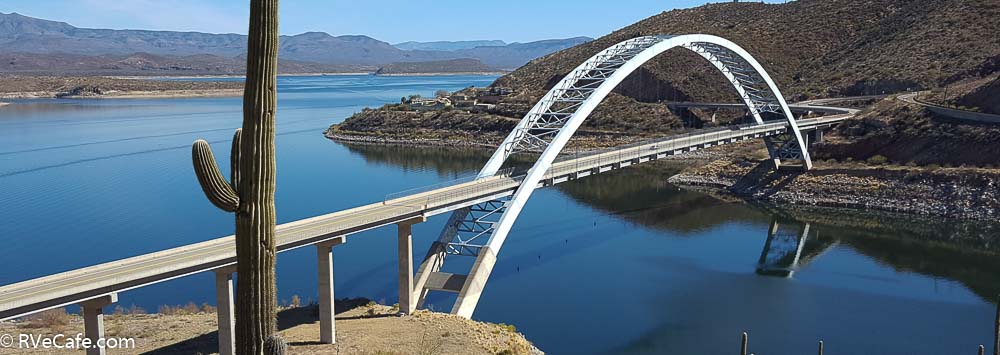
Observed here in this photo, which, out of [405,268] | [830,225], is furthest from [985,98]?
[405,268]

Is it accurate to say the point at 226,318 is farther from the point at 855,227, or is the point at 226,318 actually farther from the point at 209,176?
the point at 855,227

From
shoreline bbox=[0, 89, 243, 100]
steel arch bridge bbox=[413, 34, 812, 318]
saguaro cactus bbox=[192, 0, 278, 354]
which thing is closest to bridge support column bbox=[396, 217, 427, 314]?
steel arch bridge bbox=[413, 34, 812, 318]

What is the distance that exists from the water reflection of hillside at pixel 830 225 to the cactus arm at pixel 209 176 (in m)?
27.1

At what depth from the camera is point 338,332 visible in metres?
18.8

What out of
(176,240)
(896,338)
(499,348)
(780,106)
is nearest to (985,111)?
(780,106)

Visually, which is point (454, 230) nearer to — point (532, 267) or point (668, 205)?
point (532, 267)

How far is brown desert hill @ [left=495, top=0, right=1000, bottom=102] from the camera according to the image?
212 ft

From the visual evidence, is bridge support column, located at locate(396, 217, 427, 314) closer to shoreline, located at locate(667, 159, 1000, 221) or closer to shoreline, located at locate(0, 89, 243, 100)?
shoreline, located at locate(667, 159, 1000, 221)

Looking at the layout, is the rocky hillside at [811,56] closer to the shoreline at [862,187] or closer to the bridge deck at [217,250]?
the shoreline at [862,187]

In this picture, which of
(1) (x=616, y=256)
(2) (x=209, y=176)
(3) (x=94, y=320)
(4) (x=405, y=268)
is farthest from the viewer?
(1) (x=616, y=256)

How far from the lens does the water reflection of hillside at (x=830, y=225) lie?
31.7 metres

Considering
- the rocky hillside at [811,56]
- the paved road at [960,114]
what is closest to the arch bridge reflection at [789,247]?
the paved road at [960,114]

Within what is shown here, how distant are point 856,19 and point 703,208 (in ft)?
170

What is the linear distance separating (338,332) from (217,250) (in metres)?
3.76
